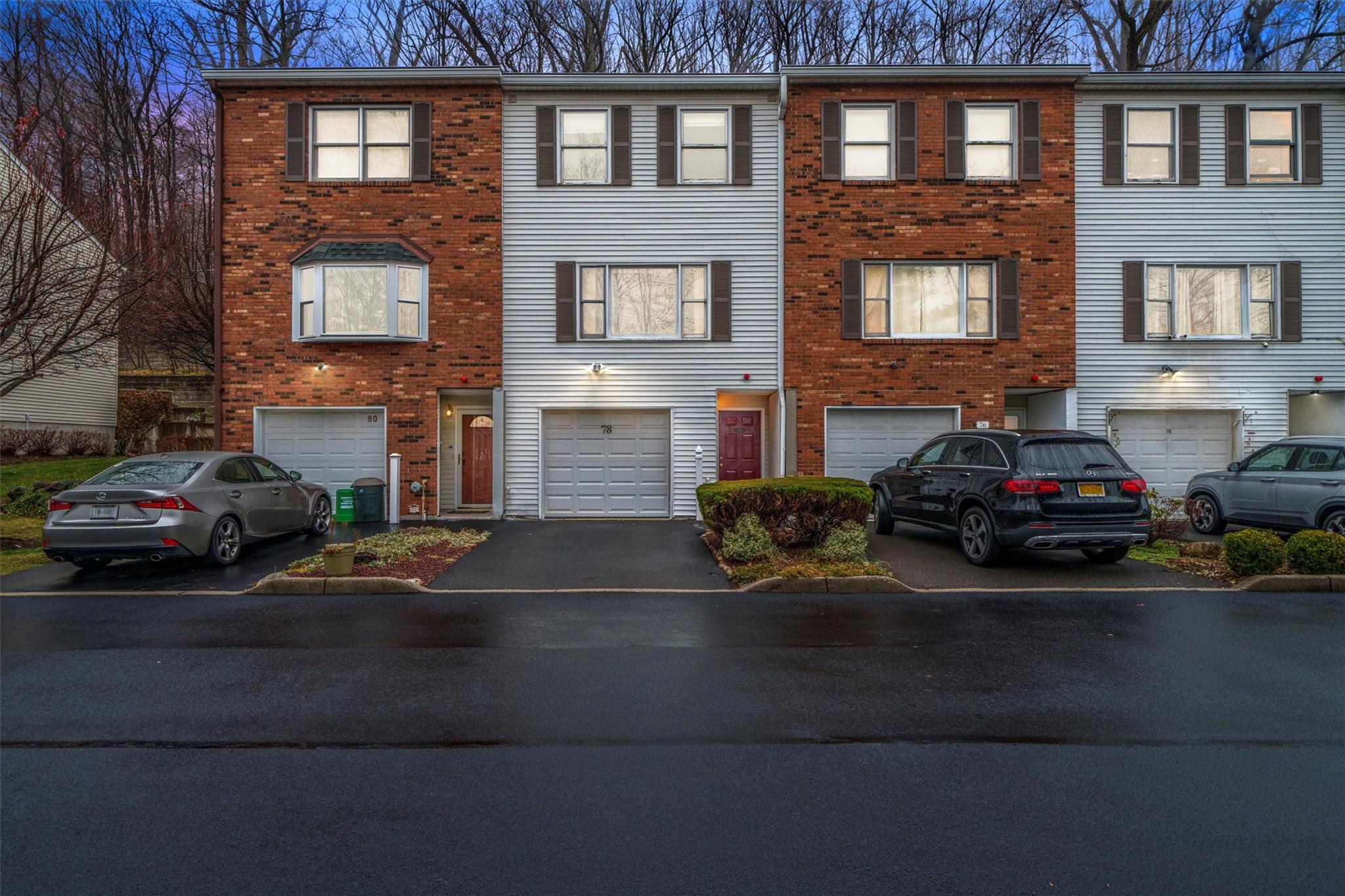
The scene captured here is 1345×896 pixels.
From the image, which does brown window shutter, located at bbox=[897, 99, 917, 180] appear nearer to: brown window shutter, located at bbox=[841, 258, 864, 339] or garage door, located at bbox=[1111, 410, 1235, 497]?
brown window shutter, located at bbox=[841, 258, 864, 339]

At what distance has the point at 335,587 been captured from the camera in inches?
323

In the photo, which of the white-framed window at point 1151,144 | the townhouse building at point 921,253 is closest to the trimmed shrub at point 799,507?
the townhouse building at point 921,253

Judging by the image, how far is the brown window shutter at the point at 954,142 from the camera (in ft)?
48.4

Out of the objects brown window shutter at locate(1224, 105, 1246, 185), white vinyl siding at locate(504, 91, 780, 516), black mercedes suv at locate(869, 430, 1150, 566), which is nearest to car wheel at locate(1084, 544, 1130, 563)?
black mercedes suv at locate(869, 430, 1150, 566)

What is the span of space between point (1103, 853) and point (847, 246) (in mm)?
13122

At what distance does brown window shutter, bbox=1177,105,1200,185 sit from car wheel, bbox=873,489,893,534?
372 inches

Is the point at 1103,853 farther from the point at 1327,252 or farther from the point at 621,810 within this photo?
the point at 1327,252

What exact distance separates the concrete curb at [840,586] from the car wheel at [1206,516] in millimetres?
7122

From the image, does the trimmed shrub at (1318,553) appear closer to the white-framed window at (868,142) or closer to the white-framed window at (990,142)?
the white-framed window at (990,142)

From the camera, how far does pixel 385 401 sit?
14.7 meters

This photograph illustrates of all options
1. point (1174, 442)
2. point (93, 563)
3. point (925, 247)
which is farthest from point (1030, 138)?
point (93, 563)

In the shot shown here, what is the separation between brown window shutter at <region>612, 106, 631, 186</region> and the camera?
1505 cm

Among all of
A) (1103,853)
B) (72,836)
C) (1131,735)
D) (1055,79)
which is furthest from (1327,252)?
(72,836)

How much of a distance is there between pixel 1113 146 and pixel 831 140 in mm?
5609
